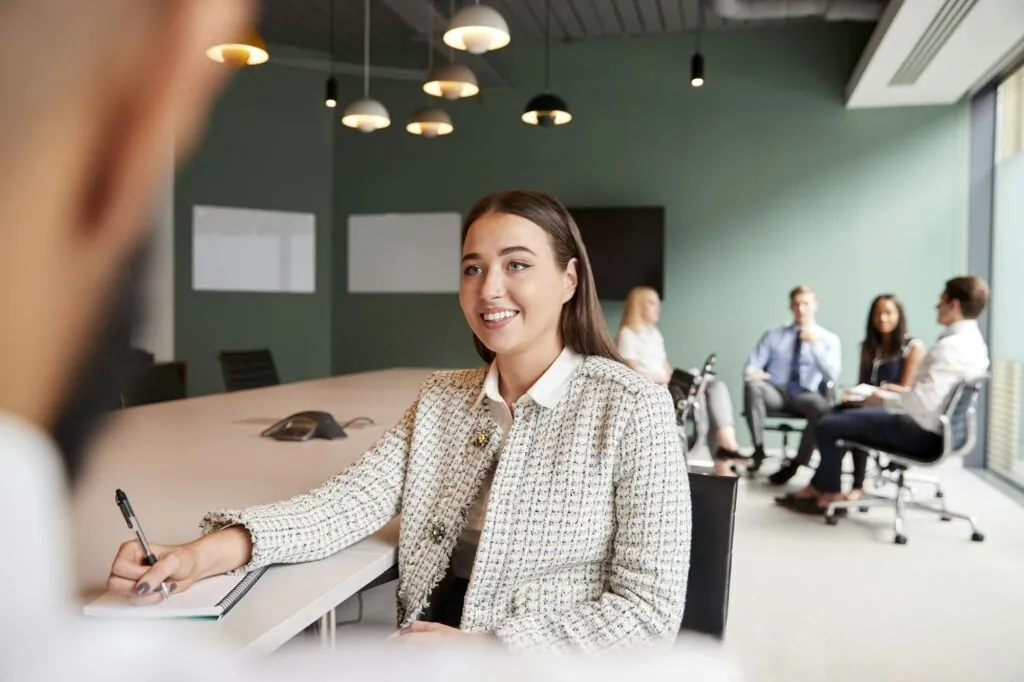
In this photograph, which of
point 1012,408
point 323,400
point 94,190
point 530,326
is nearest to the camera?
point 94,190

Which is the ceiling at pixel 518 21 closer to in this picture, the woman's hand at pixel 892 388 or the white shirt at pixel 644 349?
the white shirt at pixel 644 349

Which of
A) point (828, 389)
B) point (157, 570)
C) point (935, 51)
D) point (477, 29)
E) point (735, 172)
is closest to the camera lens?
point (157, 570)

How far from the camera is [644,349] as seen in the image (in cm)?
548

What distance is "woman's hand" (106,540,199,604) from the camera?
0.72 metres

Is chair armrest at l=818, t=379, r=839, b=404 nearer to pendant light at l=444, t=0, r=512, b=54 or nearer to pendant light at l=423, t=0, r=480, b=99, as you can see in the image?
pendant light at l=423, t=0, r=480, b=99

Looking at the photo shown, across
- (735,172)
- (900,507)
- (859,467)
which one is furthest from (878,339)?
(735,172)

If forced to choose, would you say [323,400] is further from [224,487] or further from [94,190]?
[94,190]

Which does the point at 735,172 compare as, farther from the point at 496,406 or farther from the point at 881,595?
the point at 496,406

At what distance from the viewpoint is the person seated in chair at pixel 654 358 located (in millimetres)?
5410

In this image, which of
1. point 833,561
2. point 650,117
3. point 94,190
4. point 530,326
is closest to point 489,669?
point 94,190

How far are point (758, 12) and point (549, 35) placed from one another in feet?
5.70

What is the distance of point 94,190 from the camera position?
Result: 183 millimetres

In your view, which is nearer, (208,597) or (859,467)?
(208,597)

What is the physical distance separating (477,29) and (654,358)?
9.81ft
